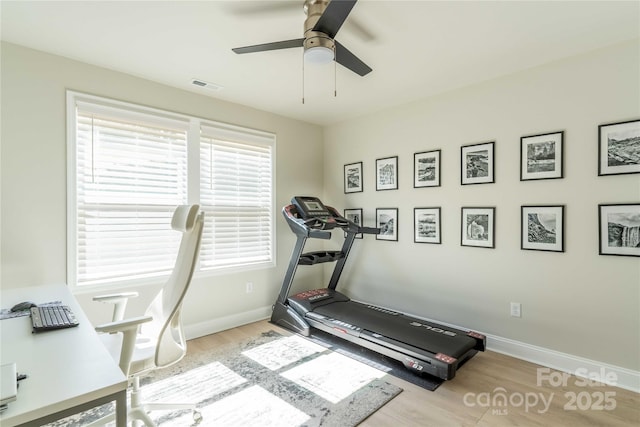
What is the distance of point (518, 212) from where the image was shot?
9.18ft

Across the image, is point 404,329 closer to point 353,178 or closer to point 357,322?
point 357,322

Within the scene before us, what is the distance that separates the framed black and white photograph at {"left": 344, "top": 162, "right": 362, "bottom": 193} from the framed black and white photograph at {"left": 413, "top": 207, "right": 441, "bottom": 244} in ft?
2.89

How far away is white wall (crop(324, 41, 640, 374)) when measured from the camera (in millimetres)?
2350

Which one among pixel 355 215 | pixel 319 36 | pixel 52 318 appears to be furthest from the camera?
pixel 355 215

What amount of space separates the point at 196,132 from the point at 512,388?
143 inches

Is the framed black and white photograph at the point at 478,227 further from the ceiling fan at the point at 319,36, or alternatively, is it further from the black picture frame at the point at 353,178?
the ceiling fan at the point at 319,36

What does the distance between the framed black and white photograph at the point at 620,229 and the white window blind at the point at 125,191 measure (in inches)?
145

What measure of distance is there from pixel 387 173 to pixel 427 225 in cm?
80

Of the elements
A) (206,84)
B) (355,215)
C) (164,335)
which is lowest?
(164,335)

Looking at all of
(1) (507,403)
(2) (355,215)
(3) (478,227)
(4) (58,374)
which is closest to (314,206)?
(2) (355,215)

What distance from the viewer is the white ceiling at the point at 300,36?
1943 mm

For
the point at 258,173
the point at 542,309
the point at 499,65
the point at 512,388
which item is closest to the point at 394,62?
the point at 499,65

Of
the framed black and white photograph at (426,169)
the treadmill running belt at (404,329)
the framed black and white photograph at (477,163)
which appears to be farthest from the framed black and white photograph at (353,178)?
the treadmill running belt at (404,329)

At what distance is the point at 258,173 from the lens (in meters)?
3.82
